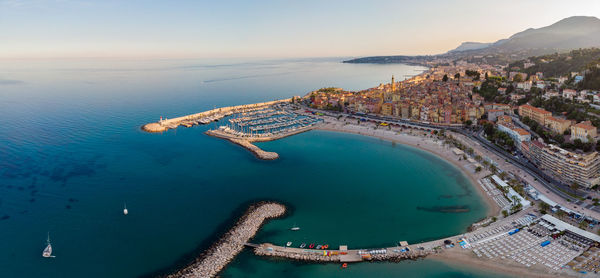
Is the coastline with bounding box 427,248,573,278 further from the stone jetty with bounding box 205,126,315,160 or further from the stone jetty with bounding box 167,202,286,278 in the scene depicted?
the stone jetty with bounding box 205,126,315,160

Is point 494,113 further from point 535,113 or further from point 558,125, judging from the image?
point 558,125

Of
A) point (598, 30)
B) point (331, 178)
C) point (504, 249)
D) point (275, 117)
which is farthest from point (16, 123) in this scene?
point (598, 30)

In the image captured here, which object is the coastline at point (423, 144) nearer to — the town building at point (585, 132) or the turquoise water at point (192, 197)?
the turquoise water at point (192, 197)

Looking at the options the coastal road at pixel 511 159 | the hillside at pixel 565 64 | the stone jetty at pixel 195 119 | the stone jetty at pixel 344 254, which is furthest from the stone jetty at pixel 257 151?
the hillside at pixel 565 64

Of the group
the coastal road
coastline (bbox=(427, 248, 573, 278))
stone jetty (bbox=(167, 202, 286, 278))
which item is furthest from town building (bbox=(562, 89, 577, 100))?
stone jetty (bbox=(167, 202, 286, 278))

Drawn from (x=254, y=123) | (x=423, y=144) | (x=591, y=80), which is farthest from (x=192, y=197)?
(x=591, y=80)

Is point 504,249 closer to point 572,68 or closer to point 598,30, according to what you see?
point 572,68
